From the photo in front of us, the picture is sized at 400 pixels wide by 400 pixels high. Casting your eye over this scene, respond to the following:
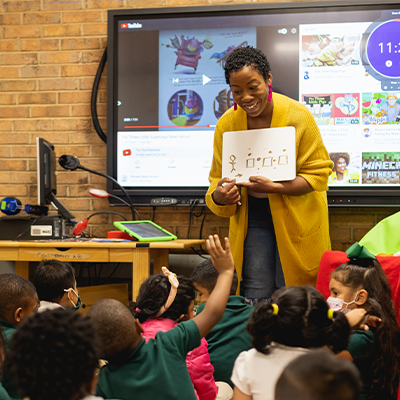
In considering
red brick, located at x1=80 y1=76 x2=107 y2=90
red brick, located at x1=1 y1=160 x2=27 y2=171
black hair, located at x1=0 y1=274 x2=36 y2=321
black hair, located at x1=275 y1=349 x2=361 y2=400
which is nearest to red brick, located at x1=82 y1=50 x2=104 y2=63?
red brick, located at x1=80 y1=76 x2=107 y2=90

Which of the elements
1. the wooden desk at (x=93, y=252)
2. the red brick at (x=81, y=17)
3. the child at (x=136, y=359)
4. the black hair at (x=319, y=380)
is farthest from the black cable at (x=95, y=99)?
the black hair at (x=319, y=380)

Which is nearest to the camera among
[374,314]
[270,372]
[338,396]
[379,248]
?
[338,396]

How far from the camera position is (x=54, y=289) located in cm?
175

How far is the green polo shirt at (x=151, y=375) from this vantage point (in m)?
1.00

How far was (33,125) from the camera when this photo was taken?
2963mm

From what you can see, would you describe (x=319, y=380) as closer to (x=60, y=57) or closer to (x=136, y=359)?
(x=136, y=359)

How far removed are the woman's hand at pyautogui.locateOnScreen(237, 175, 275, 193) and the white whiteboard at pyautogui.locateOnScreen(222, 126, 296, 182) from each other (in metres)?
0.08

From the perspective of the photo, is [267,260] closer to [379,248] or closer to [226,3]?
[379,248]

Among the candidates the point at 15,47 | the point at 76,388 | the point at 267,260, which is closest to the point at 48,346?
the point at 76,388

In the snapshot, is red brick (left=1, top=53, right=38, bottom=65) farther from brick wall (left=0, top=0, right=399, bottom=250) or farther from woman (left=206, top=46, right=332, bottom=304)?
woman (left=206, top=46, right=332, bottom=304)

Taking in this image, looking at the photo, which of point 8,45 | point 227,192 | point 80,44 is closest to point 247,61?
point 227,192

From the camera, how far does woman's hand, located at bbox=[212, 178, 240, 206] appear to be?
1.69 meters

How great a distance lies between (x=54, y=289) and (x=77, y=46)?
72.3 inches

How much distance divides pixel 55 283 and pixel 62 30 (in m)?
1.93
